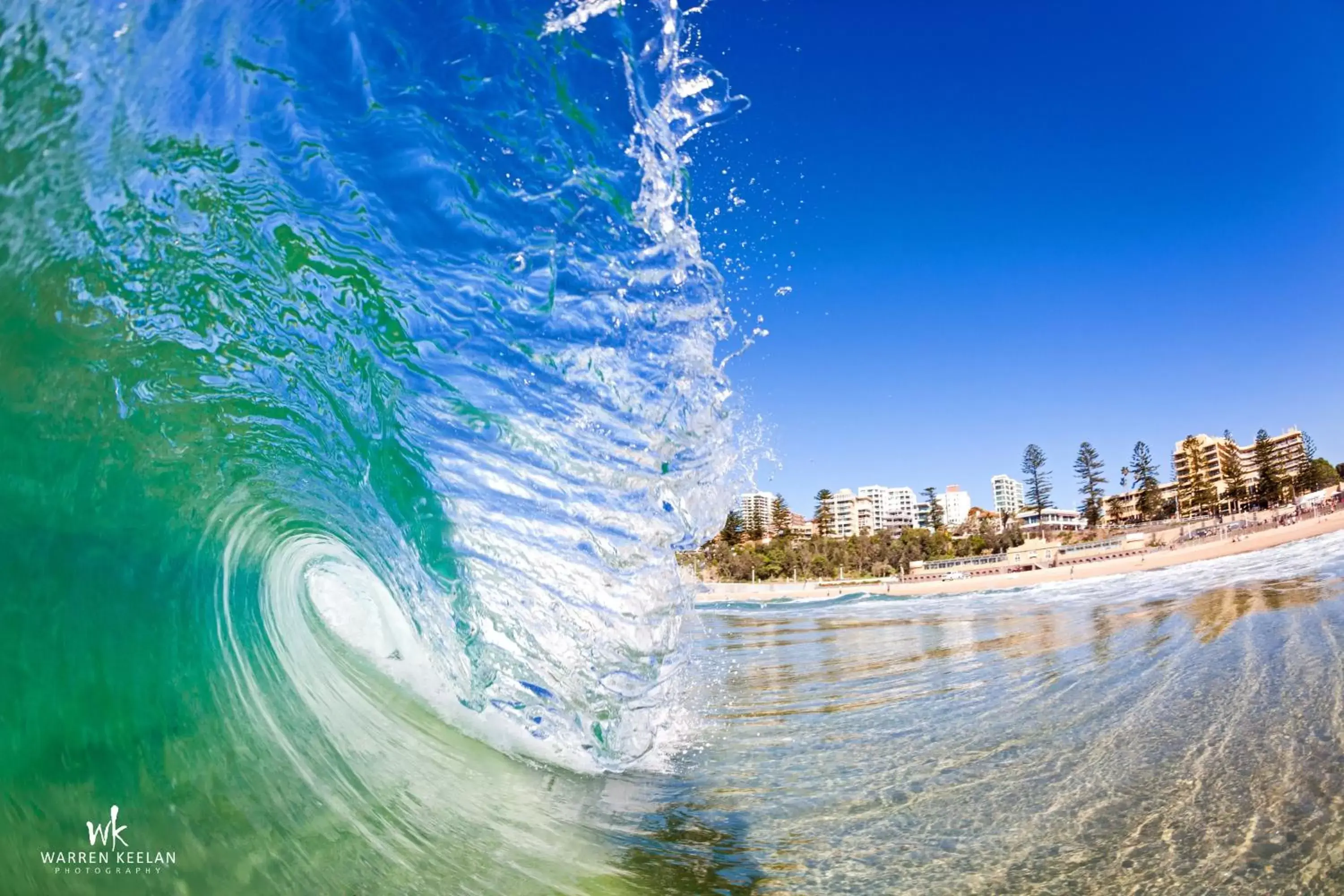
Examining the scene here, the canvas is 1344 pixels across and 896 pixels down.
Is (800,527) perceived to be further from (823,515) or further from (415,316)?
(415,316)

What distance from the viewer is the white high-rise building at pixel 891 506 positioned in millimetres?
159625

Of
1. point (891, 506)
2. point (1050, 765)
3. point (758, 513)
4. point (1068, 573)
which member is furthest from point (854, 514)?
point (1050, 765)

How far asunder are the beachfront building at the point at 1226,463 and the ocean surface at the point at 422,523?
80544mm

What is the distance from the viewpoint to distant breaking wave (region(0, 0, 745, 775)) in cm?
335

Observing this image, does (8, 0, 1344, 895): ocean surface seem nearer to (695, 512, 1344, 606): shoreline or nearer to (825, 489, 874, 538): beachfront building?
(695, 512, 1344, 606): shoreline

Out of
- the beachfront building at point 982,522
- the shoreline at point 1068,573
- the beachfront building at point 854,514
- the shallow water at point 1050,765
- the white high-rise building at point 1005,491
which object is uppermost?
the white high-rise building at point 1005,491

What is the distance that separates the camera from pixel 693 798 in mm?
4516

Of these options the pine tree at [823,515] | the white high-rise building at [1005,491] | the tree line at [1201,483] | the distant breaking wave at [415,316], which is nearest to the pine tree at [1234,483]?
the tree line at [1201,483]

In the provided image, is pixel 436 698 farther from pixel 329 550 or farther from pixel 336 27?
pixel 336 27
